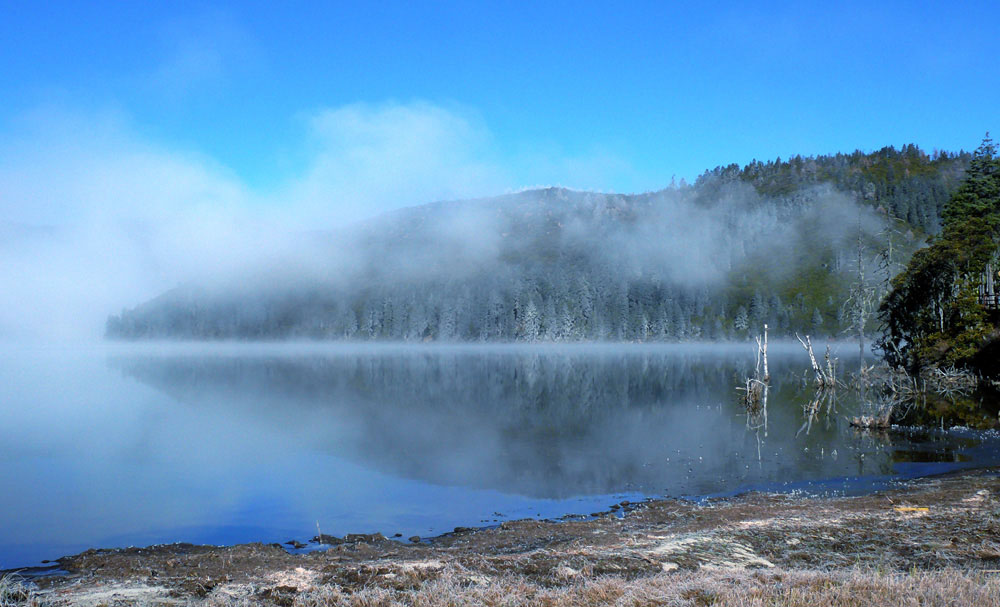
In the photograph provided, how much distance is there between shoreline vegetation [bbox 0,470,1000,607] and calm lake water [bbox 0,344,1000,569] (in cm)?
340

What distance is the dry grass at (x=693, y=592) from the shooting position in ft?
30.9

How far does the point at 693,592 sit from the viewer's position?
10461 mm

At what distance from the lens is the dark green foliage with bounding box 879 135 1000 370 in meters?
54.0

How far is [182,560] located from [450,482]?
12.8 m

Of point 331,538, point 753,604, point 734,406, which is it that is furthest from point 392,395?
point 753,604

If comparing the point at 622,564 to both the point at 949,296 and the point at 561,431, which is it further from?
the point at 949,296

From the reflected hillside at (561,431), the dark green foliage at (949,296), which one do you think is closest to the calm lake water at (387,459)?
the reflected hillside at (561,431)

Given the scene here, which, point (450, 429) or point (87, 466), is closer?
point (87, 466)

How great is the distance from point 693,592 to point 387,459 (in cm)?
2392

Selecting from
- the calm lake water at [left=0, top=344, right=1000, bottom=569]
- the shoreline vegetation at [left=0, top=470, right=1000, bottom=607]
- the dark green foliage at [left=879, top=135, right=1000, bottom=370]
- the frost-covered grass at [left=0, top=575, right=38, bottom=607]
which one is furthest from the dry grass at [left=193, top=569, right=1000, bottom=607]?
the dark green foliage at [left=879, top=135, right=1000, bottom=370]

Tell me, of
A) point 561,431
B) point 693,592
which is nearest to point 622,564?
point 693,592

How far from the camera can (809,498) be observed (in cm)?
2266

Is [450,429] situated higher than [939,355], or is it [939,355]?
[939,355]

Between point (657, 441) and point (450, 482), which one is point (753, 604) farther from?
point (657, 441)
